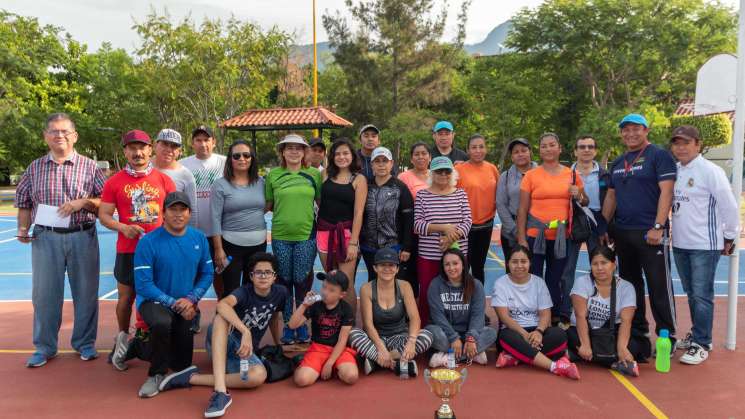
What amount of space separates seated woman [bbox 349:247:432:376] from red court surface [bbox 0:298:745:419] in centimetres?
17

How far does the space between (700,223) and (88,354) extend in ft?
18.0

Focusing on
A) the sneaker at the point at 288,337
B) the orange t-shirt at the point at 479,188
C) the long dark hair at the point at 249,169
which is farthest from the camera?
the orange t-shirt at the point at 479,188

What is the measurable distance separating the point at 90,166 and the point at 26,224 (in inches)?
28.2

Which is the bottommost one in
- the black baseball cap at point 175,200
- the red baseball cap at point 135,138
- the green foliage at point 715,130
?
the black baseball cap at point 175,200

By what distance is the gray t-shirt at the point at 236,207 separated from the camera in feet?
→ 15.6

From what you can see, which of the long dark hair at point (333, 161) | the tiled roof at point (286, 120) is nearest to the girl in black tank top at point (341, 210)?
the long dark hair at point (333, 161)

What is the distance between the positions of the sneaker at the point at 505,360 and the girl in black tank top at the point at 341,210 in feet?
4.78

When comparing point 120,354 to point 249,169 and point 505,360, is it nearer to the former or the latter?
point 249,169

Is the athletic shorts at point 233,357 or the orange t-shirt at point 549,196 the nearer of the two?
the athletic shorts at point 233,357

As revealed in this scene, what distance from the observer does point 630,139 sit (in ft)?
15.4

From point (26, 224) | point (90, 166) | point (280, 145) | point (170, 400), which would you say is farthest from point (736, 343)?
point (26, 224)

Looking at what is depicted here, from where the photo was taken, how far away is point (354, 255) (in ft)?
16.1

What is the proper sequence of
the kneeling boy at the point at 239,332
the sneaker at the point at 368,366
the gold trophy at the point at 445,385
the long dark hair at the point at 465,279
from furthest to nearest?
the long dark hair at the point at 465,279 < the sneaker at the point at 368,366 < the kneeling boy at the point at 239,332 < the gold trophy at the point at 445,385

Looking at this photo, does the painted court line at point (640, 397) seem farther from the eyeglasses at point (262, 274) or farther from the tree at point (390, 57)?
the tree at point (390, 57)
